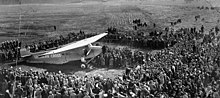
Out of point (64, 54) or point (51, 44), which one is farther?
point (51, 44)

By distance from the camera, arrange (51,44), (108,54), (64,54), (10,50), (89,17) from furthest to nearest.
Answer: (89,17)
(51,44)
(10,50)
(64,54)
(108,54)

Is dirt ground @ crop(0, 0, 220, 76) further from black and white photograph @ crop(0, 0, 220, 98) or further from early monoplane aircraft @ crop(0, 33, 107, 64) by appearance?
early monoplane aircraft @ crop(0, 33, 107, 64)

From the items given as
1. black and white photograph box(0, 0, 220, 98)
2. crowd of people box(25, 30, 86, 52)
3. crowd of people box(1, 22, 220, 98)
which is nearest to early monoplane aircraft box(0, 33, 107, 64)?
black and white photograph box(0, 0, 220, 98)

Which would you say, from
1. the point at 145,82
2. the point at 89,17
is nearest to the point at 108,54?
the point at 145,82

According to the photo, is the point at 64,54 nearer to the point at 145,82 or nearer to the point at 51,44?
the point at 51,44

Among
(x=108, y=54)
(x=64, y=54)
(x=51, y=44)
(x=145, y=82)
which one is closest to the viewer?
(x=145, y=82)

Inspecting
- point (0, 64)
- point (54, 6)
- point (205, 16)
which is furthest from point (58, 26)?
point (205, 16)

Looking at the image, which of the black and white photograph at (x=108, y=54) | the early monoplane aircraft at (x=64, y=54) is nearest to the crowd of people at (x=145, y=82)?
the black and white photograph at (x=108, y=54)
